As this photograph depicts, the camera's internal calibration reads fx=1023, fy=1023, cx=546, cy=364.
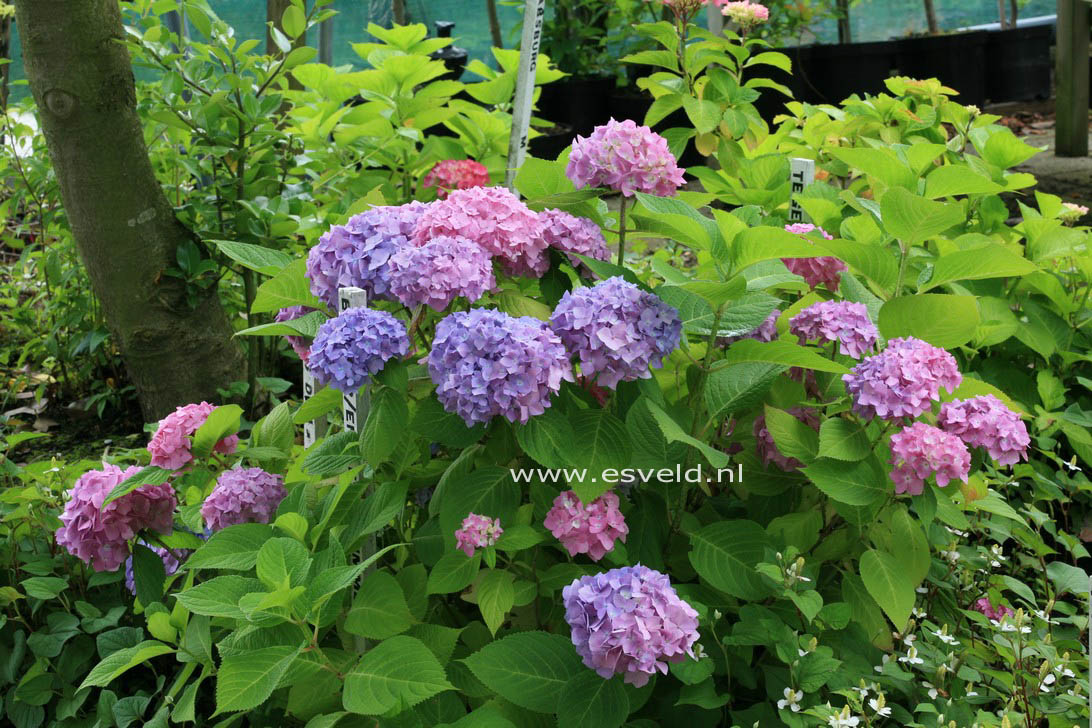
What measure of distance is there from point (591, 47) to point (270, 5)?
3.23m

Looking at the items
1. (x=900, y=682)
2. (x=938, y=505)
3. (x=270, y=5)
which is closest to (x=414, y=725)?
(x=900, y=682)

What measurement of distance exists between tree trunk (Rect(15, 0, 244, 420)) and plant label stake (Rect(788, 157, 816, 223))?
4.29ft

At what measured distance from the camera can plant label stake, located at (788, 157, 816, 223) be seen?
1877 millimetres

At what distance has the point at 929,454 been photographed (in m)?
1.11

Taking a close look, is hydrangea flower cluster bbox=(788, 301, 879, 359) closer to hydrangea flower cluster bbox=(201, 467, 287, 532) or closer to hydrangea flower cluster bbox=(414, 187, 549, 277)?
hydrangea flower cluster bbox=(414, 187, 549, 277)

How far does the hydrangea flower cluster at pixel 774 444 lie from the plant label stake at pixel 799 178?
0.64 meters

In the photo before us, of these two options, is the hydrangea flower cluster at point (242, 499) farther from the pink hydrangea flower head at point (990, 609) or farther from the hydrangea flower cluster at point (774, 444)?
the pink hydrangea flower head at point (990, 609)

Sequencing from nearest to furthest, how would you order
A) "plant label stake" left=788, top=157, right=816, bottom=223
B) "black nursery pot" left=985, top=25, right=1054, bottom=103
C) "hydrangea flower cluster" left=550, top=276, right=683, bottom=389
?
1. "hydrangea flower cluster" left=550, top=276, right=683, bottom=389
2. "plant label stake" left=788, top=157, right=816, bottom=223
3. "black nursery pot" left=985, top=25, right=1054, bottom=103

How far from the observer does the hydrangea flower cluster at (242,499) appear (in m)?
1.27

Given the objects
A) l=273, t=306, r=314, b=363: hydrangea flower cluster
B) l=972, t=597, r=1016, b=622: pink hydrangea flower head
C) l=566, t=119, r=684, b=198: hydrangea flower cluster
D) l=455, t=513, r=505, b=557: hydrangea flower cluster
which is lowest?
l=972, t=597, r=1016, b=622: pink hydrangea flower head

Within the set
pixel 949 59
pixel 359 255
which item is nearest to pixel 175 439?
pixel 359 255

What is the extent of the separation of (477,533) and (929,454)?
0.50 meters

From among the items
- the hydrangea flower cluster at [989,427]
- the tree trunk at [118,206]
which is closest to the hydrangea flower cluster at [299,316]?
the hydrangea flower cluster at [989,427]
